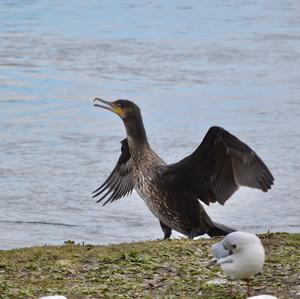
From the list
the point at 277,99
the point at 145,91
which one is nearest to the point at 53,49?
the point at 145,91

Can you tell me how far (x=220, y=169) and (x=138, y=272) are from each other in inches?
90.0

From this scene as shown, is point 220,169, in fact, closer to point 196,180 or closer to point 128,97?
point 196,180

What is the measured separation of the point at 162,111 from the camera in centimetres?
1477

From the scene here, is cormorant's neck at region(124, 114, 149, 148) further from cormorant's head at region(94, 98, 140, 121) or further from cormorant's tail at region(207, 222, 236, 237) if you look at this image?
cormorant's tail at region(207, 222, 236, 237)

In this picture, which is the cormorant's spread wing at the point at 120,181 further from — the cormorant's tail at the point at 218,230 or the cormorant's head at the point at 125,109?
the cormorant's tail at the point at 218,230

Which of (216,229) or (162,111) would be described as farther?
(162,111)

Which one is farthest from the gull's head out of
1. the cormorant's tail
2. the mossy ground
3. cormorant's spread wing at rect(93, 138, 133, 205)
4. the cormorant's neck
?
cormorant's spread wing at rect(93, 138, 133, 205)

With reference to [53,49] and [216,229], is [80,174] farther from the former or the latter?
[53,49]

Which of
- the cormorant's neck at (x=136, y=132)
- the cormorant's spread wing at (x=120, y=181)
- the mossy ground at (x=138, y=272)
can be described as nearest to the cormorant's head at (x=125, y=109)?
the cormorant's neck at (x=136, y=132)

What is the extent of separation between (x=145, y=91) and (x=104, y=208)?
434 centimetres

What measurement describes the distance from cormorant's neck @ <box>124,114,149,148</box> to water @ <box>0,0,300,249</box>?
1.03 m

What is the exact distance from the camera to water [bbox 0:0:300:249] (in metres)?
11.2

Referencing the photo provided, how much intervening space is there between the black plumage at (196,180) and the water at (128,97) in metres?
0.96

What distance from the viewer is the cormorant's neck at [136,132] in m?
9.74
